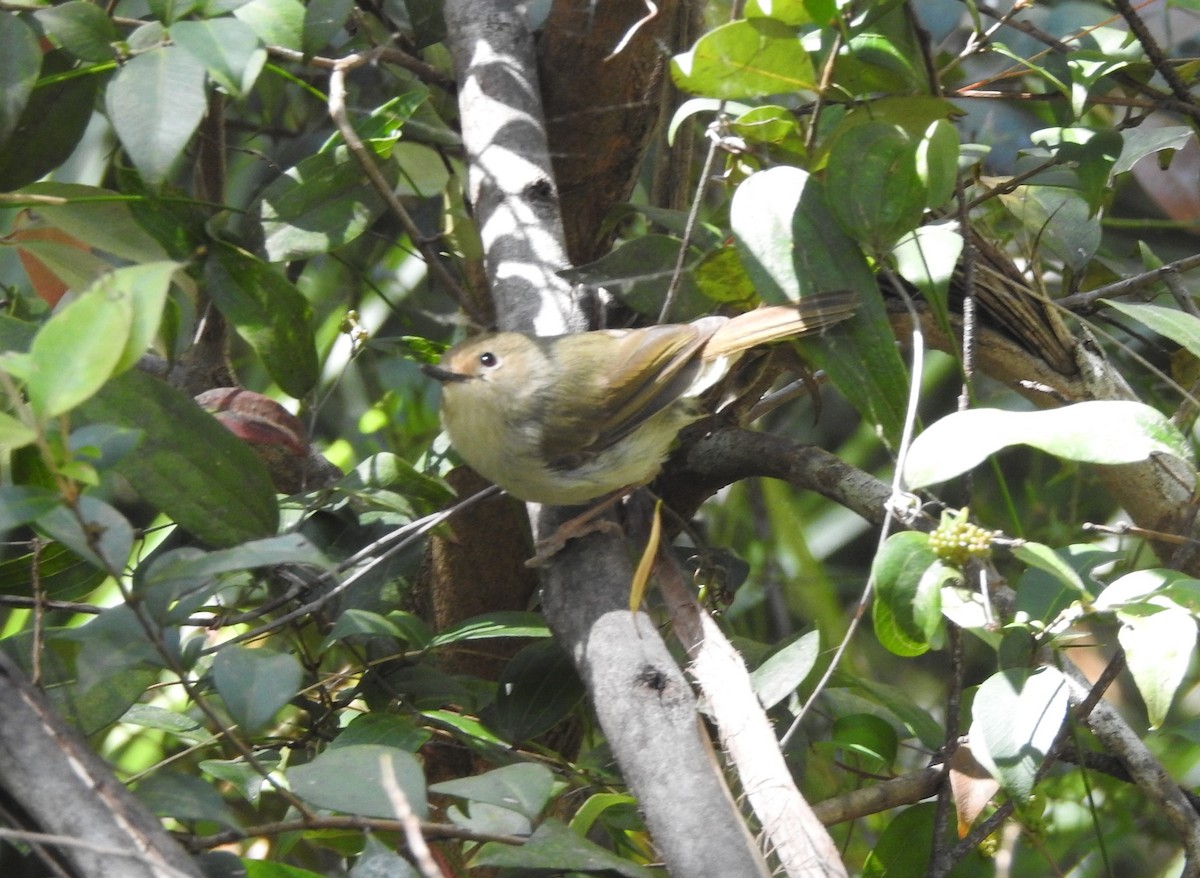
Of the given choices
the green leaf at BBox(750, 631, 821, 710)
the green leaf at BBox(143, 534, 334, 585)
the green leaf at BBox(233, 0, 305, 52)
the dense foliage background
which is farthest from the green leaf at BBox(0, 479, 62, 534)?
the green leaf at BBox(750, 631, 821, 710)

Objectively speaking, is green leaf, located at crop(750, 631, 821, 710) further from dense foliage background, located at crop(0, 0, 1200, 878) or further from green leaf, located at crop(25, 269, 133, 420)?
green leaf, located at crop(25, 269, 133, 420)

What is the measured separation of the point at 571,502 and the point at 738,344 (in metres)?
0.39

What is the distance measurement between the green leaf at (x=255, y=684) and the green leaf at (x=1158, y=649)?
81cm

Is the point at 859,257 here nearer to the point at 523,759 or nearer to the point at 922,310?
the point at 922,310

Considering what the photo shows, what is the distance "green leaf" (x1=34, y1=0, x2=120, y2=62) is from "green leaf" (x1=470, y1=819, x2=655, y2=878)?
1020 mm

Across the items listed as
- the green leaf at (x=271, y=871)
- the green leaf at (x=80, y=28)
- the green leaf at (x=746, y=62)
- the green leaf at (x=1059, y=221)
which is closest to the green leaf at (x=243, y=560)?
the green leaf at (x=271, y=871)

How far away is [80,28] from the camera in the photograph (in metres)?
1.34

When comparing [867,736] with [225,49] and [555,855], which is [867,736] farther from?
[225,49]

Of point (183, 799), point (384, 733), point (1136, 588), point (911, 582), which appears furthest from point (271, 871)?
point (1136, 588)

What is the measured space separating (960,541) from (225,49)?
96 centimetres

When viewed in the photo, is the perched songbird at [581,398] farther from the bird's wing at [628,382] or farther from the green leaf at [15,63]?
the green leaf at [15,63]

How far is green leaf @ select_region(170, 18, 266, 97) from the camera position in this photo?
1.24 metres

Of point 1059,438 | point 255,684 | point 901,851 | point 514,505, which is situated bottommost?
point 901,851

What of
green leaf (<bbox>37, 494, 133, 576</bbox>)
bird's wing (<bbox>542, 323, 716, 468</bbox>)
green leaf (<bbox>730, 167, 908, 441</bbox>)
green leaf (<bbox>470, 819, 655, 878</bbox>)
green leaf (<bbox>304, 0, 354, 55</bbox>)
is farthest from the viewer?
bird's wing (<bbox>542, 323, 716, 468</bbox>)
